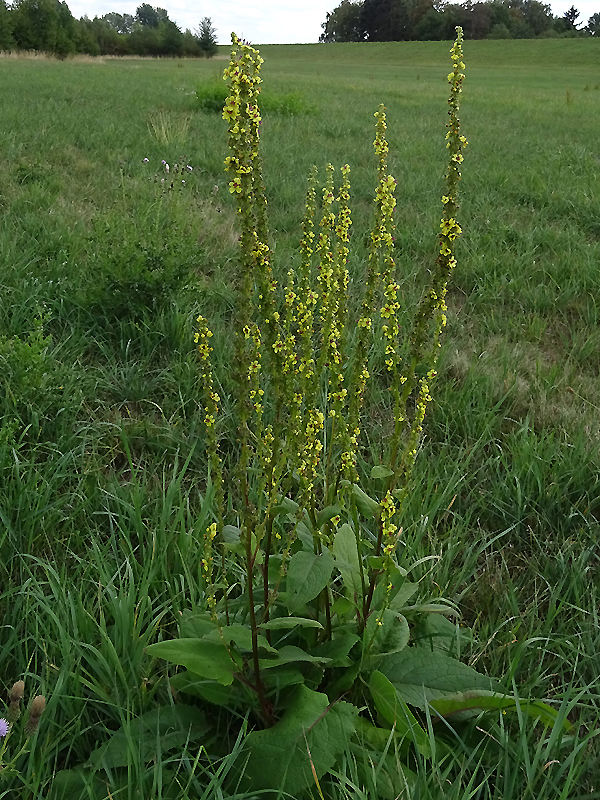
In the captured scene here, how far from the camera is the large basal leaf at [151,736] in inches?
56.1

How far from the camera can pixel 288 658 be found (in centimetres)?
146

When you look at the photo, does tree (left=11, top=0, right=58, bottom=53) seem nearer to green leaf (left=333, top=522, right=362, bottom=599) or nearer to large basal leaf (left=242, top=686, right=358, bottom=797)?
green leaf (left=333, top=522, right=362, bottom=599)

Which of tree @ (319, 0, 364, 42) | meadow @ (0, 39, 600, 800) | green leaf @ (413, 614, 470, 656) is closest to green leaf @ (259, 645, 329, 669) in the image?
meadow @ (0, 39, 600, 800)

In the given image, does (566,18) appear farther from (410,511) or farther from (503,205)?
(410,511)

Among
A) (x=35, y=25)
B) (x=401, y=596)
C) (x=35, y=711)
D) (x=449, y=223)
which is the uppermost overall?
(x=35, y=25)

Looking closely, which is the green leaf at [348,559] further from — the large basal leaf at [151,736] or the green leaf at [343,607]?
the large basal leaf at [151,736]

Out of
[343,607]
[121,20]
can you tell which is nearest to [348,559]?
[343,607]

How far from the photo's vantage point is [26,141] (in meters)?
7.22

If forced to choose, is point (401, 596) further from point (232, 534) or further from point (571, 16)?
point (571, 16)

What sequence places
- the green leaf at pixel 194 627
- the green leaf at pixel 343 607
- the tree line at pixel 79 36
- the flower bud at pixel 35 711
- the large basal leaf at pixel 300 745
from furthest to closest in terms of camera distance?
the tree line at pixel 79 36 → the green leaf at pixel 343 607 → the green leaf at pixel 194 627 → the large basal leaf at pixel 300 745 → the flower bud at pixel 35 711

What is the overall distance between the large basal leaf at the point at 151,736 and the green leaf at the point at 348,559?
1.75ft

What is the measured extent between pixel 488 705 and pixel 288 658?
557 millimetres

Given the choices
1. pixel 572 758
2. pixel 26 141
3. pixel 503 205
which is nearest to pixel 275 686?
pixel 572 758

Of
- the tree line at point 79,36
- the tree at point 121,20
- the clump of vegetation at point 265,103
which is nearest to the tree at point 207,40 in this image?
the tree line at point 79,36
